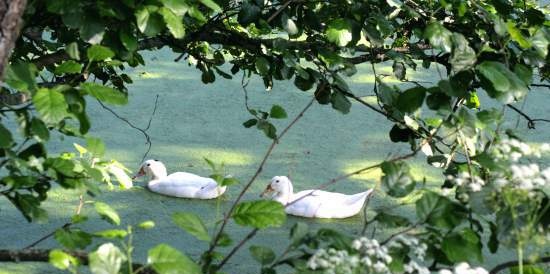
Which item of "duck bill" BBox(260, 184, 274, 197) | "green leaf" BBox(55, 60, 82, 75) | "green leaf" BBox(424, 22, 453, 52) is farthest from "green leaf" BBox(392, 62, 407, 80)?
"duck bill" BBox(260, 184, 274, 197)

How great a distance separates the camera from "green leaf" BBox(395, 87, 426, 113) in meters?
1.42

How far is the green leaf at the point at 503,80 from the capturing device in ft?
4.33

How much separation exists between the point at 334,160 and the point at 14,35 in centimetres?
252

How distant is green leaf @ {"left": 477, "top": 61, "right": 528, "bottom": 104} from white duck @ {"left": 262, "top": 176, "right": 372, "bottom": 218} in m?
1.86

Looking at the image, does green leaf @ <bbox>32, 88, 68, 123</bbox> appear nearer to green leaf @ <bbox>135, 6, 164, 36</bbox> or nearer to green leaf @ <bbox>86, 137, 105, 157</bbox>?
green leaf @ <bbox>135, 6, 164, 36</bbox>

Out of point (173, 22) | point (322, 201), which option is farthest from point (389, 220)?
point (322, 201)

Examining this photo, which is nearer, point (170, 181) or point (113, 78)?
point (113, 78)

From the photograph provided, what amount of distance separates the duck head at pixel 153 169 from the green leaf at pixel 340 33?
187 centimetres

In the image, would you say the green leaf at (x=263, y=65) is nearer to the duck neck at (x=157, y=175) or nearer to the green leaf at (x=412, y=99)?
the green leaf at (x=412, y=99)

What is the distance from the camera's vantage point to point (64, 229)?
4.51ft

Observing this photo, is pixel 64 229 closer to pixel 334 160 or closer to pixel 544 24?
pixel 544 24

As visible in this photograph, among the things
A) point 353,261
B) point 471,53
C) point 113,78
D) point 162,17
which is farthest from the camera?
point 113,78

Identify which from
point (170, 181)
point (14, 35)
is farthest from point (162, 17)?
point (170, 181)

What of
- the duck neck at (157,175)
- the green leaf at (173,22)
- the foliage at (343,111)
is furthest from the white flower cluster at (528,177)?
the duck neck at (157,175)
